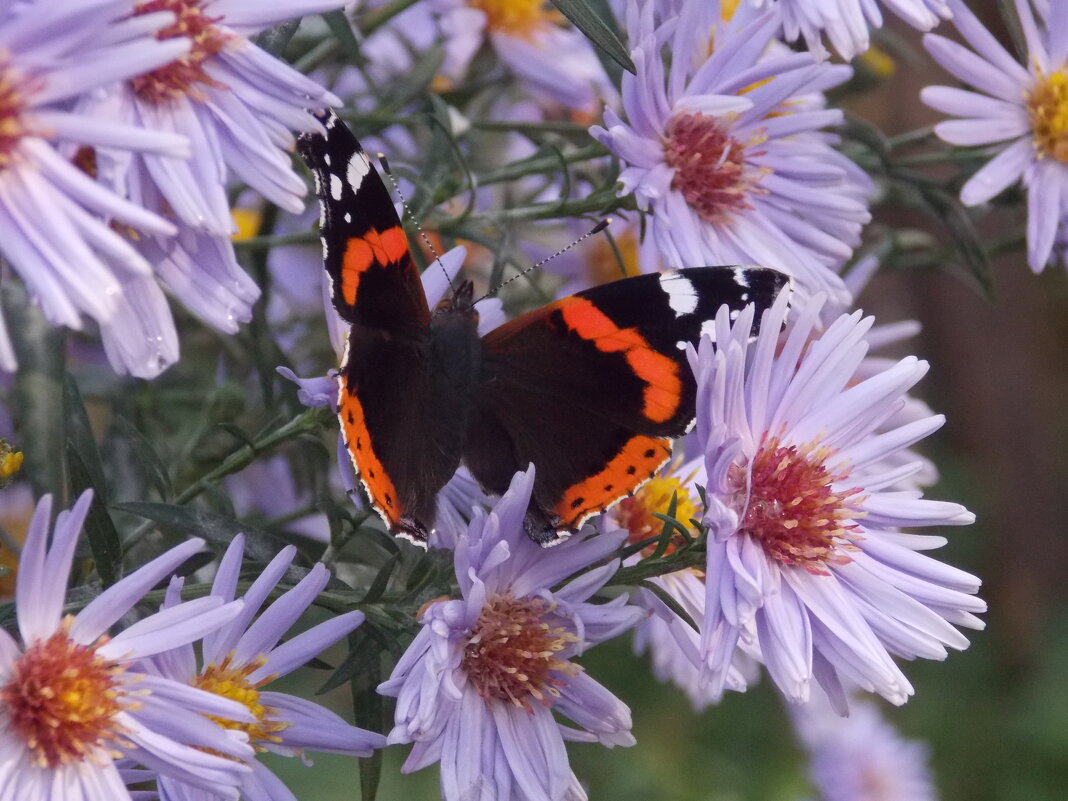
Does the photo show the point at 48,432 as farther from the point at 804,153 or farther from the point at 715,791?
the point at 715,791

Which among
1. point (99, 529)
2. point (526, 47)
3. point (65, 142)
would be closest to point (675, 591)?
point (99, 529)

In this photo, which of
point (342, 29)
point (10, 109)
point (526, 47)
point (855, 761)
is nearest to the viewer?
point (10, 109)

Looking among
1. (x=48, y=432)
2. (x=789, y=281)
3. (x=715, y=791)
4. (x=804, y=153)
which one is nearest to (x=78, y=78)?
(x=48, y=432)

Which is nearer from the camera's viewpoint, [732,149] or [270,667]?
[270,667]

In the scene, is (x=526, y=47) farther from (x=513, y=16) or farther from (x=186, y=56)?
(x=186, y=56)

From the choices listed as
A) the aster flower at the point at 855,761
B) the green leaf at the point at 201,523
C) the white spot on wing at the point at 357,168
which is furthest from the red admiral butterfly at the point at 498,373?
the aster flower at the point at 855,761

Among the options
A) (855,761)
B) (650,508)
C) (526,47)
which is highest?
(526,47)

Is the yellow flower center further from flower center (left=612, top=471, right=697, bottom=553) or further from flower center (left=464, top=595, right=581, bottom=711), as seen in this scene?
flower center (left=612, top=471, right=697, bottom=553)
